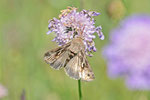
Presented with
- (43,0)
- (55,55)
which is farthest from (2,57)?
(55,55)

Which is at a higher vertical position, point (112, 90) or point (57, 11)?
point (57, 11)

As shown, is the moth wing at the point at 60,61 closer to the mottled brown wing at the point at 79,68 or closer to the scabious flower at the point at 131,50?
the mottled brown wing at the point at 79,68

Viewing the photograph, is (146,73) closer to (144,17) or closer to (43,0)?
(144,17)

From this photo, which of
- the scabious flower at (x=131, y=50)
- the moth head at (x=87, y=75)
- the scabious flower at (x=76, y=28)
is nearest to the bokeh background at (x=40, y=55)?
the scabious flower at (x=76, y=28)

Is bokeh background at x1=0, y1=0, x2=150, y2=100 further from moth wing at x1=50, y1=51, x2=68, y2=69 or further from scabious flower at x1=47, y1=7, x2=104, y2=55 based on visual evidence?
moth wing at x1=50, y1=51, x2=68, y2=69

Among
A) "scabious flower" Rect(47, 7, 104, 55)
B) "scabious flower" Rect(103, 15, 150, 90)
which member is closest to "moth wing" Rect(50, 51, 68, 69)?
"scabious flower" Rect(47, 7, 104, 55)
